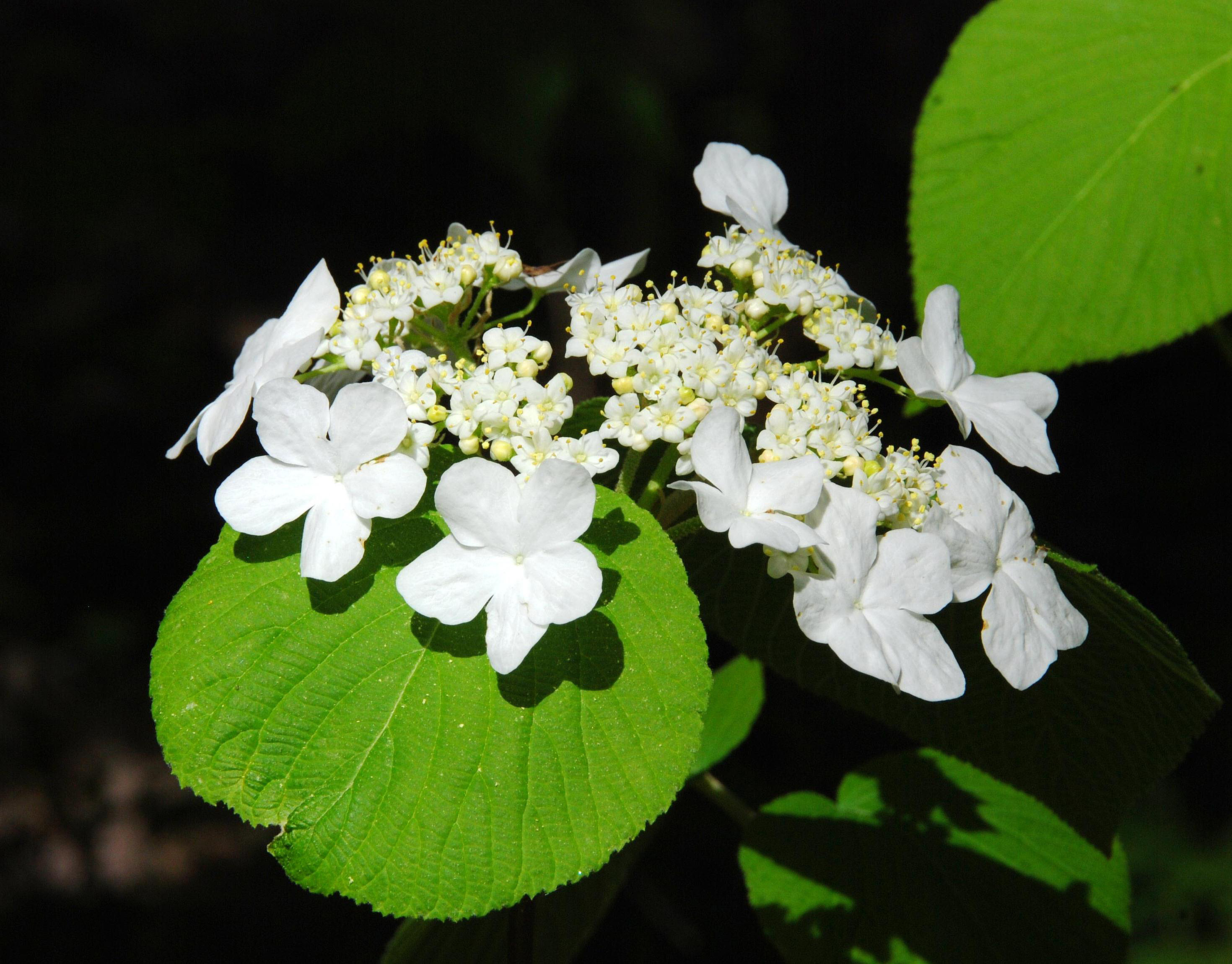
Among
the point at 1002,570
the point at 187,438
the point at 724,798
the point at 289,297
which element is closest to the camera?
the point at 1002,570

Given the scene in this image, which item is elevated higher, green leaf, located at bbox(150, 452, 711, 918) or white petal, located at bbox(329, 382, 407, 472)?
white petal, located at bbox(329, 382, 407, 472)

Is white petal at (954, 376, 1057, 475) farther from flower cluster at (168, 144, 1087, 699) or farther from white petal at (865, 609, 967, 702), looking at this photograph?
white petal at (865, 609, 967, 702)

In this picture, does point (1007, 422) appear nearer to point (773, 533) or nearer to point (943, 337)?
point (943, 337)

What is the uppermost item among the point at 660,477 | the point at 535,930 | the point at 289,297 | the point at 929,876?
the point at 660,477

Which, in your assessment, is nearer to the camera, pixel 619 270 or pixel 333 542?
pixel 333 542

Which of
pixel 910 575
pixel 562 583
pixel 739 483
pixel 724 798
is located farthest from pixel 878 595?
pixel 724 798

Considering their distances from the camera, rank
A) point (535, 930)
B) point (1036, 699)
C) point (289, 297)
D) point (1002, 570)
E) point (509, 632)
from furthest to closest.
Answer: point (289, 297), point (535, 930), point (1036, 699), point (1002, 570), point (509, 632)

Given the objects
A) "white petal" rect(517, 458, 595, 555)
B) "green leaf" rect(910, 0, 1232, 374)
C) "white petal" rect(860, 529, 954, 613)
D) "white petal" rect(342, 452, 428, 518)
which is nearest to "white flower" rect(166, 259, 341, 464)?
"white petal" rect(342, 452, 428, 518)
